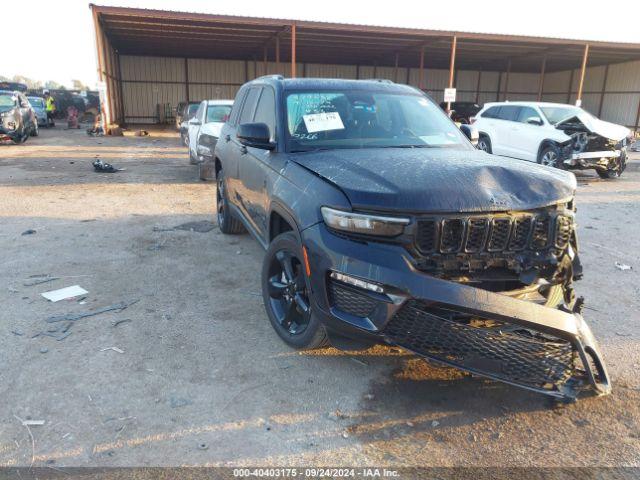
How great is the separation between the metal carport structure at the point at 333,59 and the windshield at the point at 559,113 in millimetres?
9276

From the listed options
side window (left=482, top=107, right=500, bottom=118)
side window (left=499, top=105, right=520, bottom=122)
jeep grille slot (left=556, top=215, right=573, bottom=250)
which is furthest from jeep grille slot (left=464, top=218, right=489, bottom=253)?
side window (left=482, top=107, right=500, bottom=118)

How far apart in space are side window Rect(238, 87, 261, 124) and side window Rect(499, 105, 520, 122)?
9724mm

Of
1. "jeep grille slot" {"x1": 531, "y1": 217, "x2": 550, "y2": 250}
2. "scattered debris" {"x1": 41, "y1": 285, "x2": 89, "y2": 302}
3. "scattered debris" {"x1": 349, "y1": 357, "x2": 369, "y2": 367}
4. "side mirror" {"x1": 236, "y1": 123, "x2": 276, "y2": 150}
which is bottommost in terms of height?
"scattered debris" {"x1": 349, "y1": 357, "x2": 369, "y2": 367}

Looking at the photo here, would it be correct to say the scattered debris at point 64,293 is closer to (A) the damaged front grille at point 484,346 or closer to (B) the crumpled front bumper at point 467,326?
(B) the crumpled front bumper at point 467,326

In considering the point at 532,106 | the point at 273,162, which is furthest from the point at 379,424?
the point at 532,106

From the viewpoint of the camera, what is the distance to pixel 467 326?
2617mm

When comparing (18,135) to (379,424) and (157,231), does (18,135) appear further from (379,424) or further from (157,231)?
(379,424)

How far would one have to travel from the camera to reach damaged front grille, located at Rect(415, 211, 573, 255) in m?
2.71

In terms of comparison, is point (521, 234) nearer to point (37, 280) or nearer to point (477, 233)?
point (477, 233)

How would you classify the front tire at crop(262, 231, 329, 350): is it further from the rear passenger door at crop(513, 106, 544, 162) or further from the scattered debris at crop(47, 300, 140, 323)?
the rear passenger door at crop(513, 106, 544, 162)

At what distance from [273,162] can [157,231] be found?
3424mm

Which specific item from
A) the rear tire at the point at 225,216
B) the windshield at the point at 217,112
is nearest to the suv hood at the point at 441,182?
the rear tire at the point at 225,216

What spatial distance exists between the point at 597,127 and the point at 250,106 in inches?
381

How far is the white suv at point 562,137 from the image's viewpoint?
1133cm
